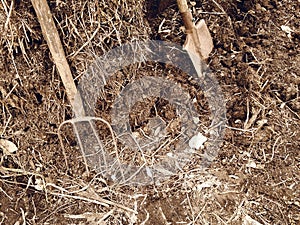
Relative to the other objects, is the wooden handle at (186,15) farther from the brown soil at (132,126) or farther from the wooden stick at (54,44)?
the wooden stick at (54,44)

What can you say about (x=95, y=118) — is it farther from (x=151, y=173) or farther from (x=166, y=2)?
(x=166, y=2)

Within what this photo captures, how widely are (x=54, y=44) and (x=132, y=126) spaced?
418 mm

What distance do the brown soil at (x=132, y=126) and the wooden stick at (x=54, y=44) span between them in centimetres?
4

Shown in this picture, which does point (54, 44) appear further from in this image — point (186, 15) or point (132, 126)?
point (186, 15)

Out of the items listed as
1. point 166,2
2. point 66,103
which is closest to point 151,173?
point 66,103

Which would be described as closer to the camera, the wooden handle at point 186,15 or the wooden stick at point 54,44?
the wooden stick at point 54,44

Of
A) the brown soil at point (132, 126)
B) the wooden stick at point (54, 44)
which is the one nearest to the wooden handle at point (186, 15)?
the brown soil at point (132, 126)

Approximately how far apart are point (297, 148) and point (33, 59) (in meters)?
0.98

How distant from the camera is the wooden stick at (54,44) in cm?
166

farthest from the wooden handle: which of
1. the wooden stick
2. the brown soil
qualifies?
the wooden stick

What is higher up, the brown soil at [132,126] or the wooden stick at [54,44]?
the wooden stick at [54,44]

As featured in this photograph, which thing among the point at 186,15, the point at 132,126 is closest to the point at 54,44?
the point at 132,126

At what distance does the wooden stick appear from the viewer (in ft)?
5.45

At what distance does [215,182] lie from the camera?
5.98ft
